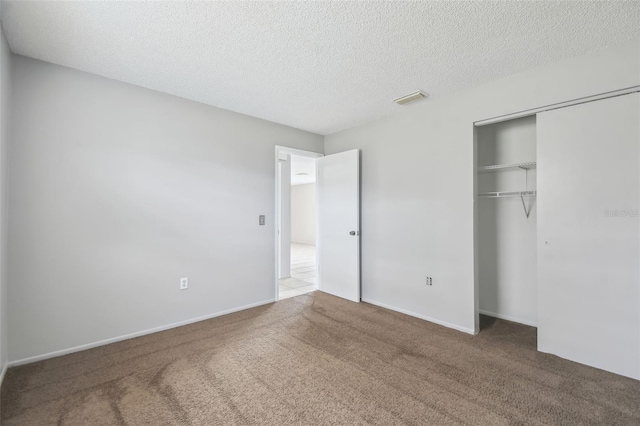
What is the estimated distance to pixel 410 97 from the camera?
303cm

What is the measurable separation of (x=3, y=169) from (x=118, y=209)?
782mm

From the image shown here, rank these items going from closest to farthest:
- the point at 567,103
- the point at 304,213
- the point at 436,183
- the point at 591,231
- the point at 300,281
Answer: the point at 591,231 → the point at 567,103 → the point at 436,183 → the point at 300,281 → the point at 304,213

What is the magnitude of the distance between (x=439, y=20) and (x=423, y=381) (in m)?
2.51

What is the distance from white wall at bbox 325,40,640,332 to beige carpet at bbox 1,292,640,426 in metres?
0.56

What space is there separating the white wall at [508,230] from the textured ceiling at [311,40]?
0.81 meters

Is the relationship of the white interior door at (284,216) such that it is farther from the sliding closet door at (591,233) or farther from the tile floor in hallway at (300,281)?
the sliding closet door at (591,233)

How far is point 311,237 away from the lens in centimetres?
1101

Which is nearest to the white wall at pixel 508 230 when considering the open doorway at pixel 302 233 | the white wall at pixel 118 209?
the open doorway at pixel 302 233

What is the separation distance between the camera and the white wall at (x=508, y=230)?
3.00m

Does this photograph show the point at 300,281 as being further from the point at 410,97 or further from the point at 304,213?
the point at 304,213

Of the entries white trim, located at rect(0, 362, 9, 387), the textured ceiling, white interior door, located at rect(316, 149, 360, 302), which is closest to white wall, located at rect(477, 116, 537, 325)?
the textured ceiling

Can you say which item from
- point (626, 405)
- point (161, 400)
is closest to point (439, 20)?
point (626, 405)

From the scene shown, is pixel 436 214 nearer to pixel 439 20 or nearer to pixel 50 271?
pixel 439 20

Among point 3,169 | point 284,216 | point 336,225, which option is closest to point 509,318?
point 336,225
